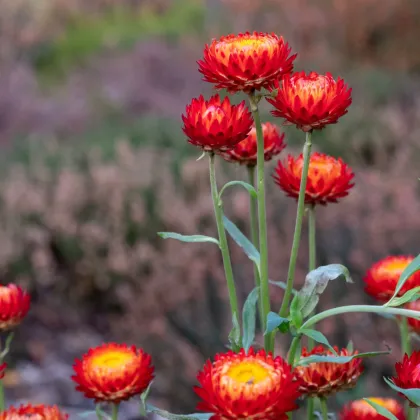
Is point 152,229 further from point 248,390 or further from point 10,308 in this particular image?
point 248,390

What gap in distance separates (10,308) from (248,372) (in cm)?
49

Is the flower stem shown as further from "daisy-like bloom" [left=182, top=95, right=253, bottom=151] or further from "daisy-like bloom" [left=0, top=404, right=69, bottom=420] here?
"daisy-like bloom" [left=0, top=404, right=69, bottom=420]

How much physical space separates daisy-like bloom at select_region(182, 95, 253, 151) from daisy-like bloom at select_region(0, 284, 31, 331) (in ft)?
1.31

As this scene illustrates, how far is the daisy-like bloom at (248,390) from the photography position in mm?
862

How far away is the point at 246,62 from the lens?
1062 millimetres

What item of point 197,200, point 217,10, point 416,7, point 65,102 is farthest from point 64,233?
point 217,10

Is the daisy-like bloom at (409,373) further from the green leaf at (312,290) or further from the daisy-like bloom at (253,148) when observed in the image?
the daisy-like bloom at (253,148)

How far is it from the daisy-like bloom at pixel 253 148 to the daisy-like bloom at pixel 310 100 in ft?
0.71

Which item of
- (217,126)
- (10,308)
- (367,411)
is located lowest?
(367,411)

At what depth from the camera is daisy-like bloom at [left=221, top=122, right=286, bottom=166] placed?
4.32ft

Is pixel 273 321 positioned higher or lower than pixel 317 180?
lower

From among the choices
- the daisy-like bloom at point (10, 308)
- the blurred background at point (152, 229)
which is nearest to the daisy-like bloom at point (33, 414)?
the daisy-like bloom at point (10, 308)

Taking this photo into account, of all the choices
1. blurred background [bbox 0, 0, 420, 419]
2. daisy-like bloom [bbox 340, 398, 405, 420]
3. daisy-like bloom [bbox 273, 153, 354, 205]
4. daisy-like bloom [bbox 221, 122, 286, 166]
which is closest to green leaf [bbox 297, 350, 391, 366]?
daisy-like bloom [bbox 340, 398, 405, 420]

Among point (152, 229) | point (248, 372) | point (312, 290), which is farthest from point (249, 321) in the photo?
point (152, 229)
